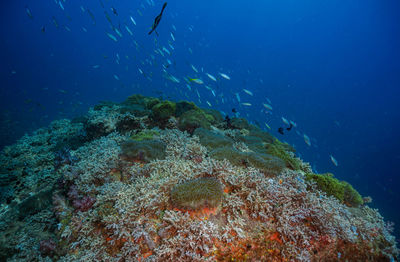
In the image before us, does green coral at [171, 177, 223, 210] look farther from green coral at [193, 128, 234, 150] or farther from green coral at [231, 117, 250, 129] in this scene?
green coral at [231, 117, 250, 129]

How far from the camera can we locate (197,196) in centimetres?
310

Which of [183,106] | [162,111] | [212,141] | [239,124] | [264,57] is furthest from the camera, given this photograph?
[264,57]

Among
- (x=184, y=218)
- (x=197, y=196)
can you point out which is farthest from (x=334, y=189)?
(x=184, y=218)

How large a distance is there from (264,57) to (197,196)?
172840 mm

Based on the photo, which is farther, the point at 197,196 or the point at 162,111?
the point at 162,111

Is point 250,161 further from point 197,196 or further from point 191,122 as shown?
point 191,122

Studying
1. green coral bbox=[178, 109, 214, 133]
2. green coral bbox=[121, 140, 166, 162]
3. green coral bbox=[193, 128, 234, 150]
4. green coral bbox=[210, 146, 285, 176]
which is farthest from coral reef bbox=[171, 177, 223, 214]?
green coral bbox=[178, 109, 214, 133]

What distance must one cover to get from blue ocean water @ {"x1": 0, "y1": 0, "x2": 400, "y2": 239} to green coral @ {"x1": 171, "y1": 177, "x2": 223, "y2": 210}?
83782 mm

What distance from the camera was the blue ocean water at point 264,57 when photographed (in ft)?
327

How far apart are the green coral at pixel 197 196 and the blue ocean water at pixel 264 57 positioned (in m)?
83.8

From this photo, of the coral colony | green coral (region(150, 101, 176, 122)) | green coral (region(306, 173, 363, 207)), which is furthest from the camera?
green coral (region(150, 101, 176, 122))

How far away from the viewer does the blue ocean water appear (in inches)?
3920

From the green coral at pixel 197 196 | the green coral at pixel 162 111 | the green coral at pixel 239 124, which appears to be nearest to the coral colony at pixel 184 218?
the green coral at pixel 197 196

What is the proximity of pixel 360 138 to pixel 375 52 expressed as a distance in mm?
80143
